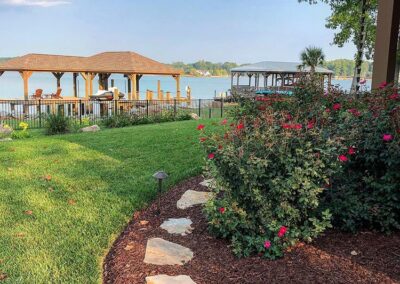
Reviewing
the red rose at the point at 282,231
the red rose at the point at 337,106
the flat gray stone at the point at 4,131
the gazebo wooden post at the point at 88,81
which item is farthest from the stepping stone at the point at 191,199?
the gazebo wooden post at the point at 88,81

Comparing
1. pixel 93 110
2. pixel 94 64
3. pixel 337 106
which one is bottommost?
pixel 93 110

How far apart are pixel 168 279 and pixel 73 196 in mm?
2026

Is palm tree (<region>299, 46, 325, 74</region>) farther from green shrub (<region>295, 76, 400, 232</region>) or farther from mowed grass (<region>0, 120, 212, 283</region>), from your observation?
green shrub (<region>295, 76, 400, 232</region>)

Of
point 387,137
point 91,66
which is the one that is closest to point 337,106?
point 387,137

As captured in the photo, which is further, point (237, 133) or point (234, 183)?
point (237, 133)

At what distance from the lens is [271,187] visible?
2770mm

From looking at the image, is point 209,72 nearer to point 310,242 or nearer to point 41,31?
point 41,31

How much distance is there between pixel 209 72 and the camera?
10506 centimetres

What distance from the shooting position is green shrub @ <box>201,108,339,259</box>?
275cm

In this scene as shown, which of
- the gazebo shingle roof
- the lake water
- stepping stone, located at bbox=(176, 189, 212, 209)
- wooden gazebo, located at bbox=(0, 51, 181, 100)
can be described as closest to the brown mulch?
stepping stone, located at bbox=(176, 189, 212, 209)

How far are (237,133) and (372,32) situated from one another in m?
16.8

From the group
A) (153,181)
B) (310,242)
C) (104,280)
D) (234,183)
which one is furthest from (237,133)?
(153,181)

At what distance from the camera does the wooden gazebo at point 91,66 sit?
21844mm

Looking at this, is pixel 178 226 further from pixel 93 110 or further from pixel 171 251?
pixel 93 110
